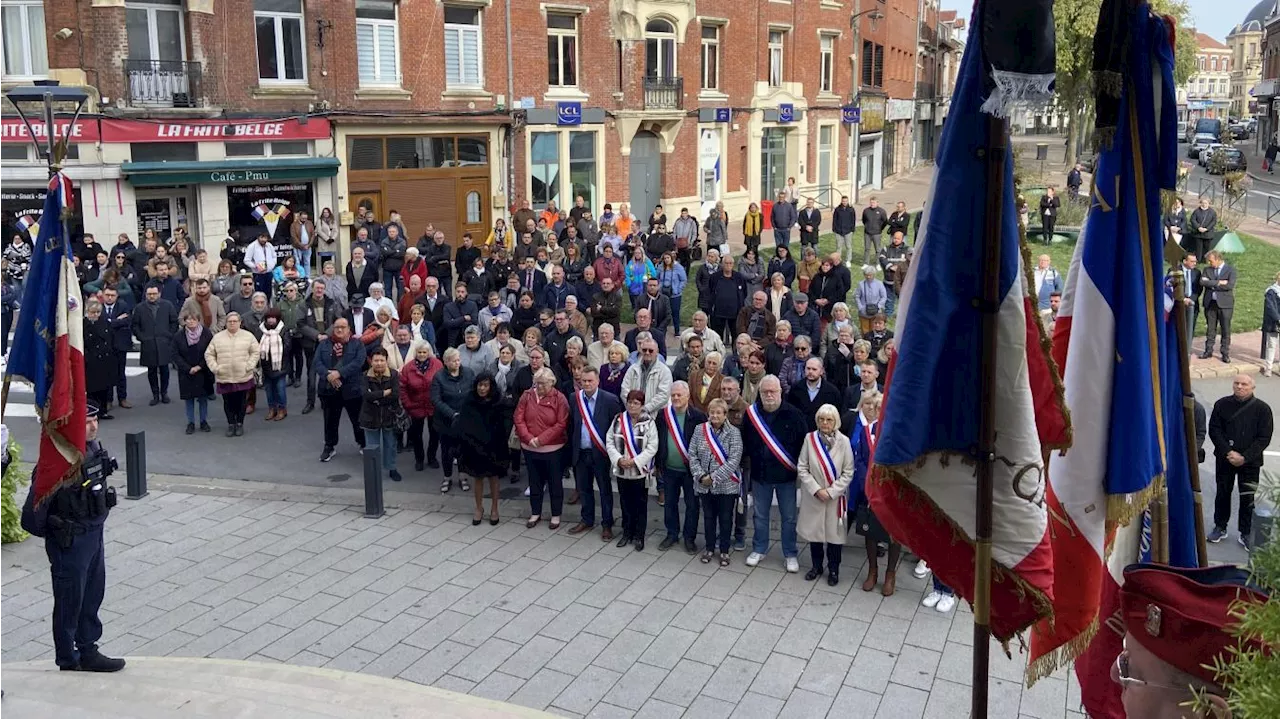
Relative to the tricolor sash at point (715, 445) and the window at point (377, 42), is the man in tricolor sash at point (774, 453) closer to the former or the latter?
the tricolor sash at point (715, 445)

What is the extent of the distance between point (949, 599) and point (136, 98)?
20.2 meters

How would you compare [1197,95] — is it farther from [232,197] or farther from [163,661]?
[163,661]

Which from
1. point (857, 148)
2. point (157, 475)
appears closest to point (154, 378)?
point (157, 475)

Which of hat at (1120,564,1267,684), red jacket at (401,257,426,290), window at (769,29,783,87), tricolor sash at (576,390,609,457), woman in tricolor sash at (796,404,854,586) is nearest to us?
hat at (1120,564,1267,684)

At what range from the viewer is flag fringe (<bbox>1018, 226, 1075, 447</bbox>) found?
4.07 metres

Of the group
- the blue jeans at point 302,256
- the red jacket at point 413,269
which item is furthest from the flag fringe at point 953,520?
the blue jeans at point 302,256

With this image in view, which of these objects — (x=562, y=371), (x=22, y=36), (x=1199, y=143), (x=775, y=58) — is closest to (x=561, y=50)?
(x=775, y=58)

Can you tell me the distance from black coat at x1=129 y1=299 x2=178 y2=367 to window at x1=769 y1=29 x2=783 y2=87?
25.6 meters

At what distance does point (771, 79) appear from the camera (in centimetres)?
3756

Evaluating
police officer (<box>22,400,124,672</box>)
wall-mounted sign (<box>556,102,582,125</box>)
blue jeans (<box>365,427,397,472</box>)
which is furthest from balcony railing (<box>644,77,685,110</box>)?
police officer (<box>22,400,124,672</box>)

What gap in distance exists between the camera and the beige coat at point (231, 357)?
14648 millimetres

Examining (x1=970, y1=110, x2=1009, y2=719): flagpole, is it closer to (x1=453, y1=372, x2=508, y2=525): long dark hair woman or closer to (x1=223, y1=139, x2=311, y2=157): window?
(x1=453, y1=372, x2=508, y2=525): long dark hair woman

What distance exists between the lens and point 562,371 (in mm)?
13625

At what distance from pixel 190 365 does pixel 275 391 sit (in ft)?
4.07
